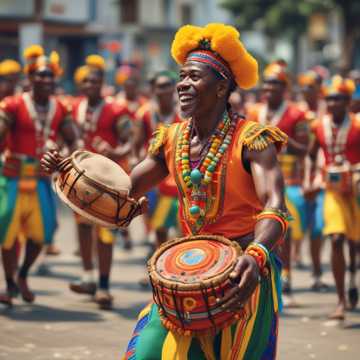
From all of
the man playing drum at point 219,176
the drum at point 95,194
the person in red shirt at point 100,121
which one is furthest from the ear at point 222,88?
the person in red shirt at point 100,121

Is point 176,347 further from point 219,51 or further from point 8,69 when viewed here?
point 8,69

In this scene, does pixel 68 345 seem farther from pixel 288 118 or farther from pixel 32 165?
pixel 288 118

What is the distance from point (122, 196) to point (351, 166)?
4.91 meters

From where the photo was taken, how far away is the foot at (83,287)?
10477mm

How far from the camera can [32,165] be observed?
10.3 m

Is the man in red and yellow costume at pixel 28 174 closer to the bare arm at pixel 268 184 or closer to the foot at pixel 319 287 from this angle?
the foot at pixel 319 287

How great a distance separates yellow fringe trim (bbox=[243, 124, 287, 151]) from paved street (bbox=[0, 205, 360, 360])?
305 centimetres

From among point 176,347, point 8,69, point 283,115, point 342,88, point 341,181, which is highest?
point 8,69

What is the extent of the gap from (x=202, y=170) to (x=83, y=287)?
499 cm

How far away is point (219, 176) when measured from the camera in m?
5.72

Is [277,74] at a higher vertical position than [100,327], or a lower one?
higher

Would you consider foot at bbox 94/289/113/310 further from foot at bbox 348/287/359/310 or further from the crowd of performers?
foot at bbox 348/287/359/310

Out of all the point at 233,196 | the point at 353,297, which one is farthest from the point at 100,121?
the point at 233,196

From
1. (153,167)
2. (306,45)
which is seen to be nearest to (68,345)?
(153,167)
